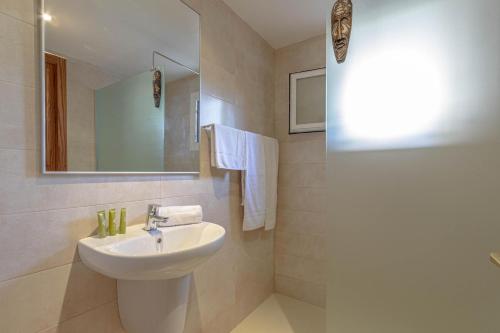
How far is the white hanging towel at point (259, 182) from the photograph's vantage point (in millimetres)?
1725

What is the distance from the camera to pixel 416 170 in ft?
2.82

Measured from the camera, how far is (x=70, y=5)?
36.4 inches

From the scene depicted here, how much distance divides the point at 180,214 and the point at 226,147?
21.3 inches

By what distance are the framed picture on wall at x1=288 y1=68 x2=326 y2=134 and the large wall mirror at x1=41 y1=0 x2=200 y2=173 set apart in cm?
100

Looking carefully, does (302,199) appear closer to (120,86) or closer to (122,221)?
(122,221)

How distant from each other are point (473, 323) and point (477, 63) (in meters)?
0.84

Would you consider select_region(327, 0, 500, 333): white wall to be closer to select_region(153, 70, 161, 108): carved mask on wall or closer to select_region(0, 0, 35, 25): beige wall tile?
select_region(153, 70, 161, 108): carved mask on wall

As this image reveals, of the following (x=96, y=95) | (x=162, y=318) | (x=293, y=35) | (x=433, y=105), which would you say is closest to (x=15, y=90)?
(x=96, y=95)

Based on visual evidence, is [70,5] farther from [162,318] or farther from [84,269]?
[162,318]

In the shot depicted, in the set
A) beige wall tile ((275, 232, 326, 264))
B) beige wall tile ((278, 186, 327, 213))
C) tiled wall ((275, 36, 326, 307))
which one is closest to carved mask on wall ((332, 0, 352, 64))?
tiled wall ((275, 36, 326, 307))

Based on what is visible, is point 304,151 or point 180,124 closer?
point 180,124

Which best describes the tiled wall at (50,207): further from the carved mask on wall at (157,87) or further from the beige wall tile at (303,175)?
the beige wall tile at (303,175)

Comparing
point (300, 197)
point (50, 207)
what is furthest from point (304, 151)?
point (50, 207)

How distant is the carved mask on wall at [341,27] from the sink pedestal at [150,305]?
3.92 feet
